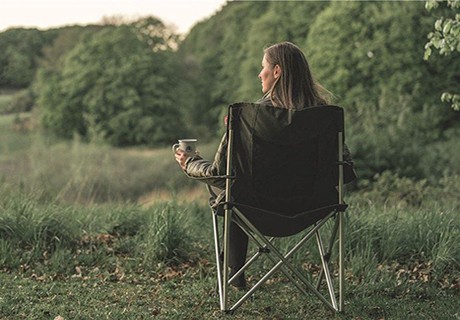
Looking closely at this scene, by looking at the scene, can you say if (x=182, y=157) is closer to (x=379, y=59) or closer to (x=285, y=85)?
(x=285, y=85)

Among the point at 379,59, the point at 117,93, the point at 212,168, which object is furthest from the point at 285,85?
the point at 117,93

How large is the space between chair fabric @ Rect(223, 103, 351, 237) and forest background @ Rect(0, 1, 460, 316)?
0.33 metres

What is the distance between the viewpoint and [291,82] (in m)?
3.59

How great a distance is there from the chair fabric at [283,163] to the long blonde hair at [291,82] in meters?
0.19

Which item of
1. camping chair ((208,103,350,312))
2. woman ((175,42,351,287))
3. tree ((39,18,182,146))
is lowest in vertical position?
tree ((39,18,182,146))

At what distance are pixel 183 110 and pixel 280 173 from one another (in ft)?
102

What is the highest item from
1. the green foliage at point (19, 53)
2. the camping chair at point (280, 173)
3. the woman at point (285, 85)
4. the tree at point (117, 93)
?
the woman at point (285, 85)

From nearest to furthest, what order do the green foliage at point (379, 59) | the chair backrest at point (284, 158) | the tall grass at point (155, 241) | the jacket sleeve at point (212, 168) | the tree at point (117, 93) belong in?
the chair backrest at point (284, 158), the jacket sleeve at point (212, 168), the tall grass at point (155, 241), the green foliage at point (379, 59), the tree at point (117, 93)

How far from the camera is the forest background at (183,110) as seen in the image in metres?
5.02

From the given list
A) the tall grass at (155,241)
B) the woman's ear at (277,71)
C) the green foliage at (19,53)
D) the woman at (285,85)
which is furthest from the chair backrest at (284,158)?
the green foliage at (19,53)

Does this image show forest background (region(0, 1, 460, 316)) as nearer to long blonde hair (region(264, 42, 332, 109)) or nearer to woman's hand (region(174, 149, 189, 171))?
long blonde hair (region(264, 42, 332, 109))

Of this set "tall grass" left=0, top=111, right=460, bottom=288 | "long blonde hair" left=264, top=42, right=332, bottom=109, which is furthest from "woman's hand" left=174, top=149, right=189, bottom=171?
"tall grass" left=0, top=111, right=460, bottom=288

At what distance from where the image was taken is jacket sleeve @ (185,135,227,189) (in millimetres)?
3527

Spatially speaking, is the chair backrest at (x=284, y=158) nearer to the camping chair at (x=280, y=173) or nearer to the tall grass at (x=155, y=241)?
the camping chair at (x=280, y=173)
